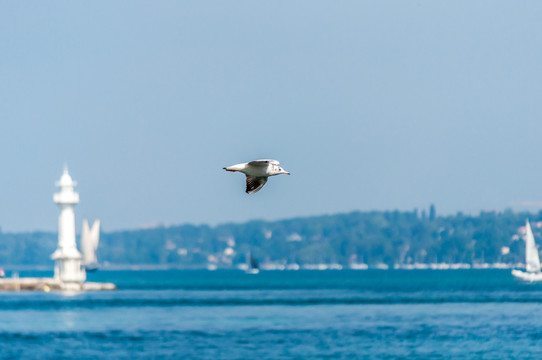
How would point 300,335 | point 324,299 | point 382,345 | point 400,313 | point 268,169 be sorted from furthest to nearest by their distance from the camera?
1. point 324,299
2. point 400,313
3. point 300,335
4. point 382,345
5. point 268,169

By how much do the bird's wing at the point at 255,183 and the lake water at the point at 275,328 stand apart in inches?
1928

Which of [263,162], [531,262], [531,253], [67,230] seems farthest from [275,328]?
[531,262]

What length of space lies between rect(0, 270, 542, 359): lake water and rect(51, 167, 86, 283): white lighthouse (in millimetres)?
4294

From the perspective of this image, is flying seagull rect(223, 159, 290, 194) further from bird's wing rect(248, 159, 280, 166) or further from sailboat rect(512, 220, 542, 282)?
sailboat rect(512, 220, 542, 282)

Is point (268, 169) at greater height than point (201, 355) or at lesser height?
greater

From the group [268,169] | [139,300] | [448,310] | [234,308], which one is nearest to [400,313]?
[448,310]

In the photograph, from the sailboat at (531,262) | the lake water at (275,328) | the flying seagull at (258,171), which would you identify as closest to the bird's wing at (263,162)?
the flying seagull at (258,171)

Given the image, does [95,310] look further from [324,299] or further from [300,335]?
[300,335]

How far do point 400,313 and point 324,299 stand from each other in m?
28.6

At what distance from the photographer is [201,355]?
243 ft

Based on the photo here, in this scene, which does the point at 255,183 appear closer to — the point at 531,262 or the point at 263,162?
the point at 263,162

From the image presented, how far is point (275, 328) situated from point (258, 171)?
6909cm

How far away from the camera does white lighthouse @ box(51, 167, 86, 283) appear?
13625 cm

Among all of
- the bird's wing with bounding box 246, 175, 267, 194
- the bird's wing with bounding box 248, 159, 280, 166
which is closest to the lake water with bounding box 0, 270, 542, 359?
the bird's wing with bounding box 246, 175, 267, 194
